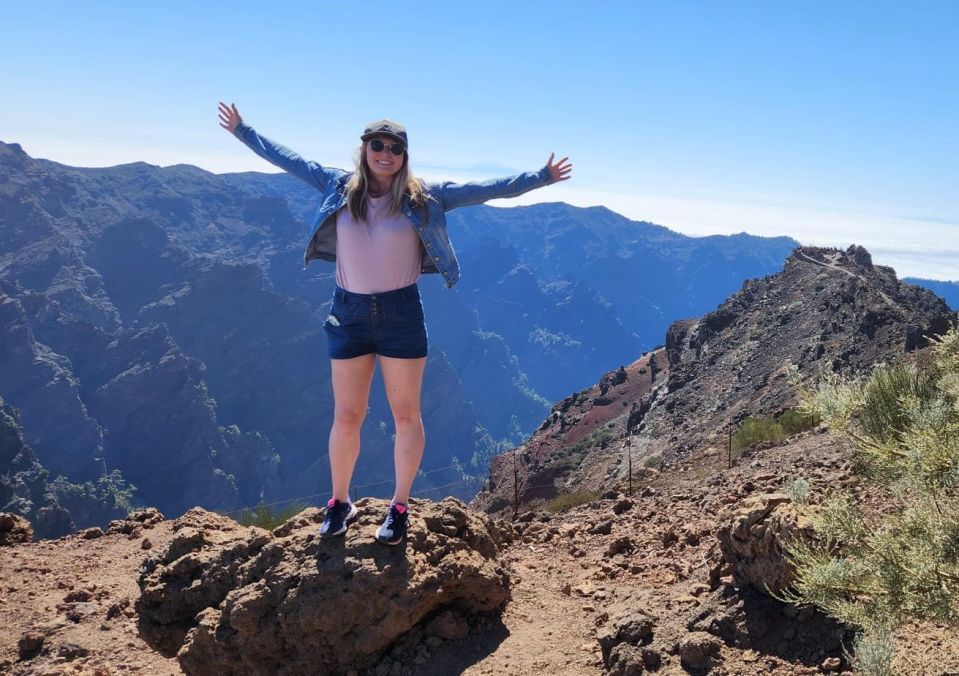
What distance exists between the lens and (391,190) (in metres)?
4.36

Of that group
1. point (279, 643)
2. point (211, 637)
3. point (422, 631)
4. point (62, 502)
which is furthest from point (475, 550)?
point (62, 502)

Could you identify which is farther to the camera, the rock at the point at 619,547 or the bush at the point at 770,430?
the bush at the point at 770,430

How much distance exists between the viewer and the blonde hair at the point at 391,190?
14.1ft

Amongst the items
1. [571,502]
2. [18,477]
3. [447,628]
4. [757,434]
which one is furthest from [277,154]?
[18,477]

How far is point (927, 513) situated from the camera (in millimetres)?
3203

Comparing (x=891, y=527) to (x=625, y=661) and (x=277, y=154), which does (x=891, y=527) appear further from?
(x=277, y=154)

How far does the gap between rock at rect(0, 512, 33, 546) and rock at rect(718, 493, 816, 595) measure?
25.7 feet

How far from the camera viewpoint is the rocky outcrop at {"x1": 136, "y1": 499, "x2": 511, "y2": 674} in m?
4.55

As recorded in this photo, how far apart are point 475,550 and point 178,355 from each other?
452ft

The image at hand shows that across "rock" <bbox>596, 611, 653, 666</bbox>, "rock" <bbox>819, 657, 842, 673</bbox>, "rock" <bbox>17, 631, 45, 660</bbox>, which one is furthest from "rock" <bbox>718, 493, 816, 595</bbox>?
"rock" <bbox>17, 631, 45, 660</bbox>

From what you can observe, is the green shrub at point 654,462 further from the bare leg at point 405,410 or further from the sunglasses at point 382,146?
the sunglasses at point 382,146

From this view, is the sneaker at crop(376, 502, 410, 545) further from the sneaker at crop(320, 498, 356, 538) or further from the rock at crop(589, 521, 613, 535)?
the rock at crop(589, 521, 613, 535)

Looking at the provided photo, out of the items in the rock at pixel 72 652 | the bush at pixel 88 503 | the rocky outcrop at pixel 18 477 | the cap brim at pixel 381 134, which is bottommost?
the bush at pixel 88 503

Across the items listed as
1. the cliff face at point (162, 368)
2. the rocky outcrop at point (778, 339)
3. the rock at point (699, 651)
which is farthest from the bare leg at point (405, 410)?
the cliff face at point (162, 368)
